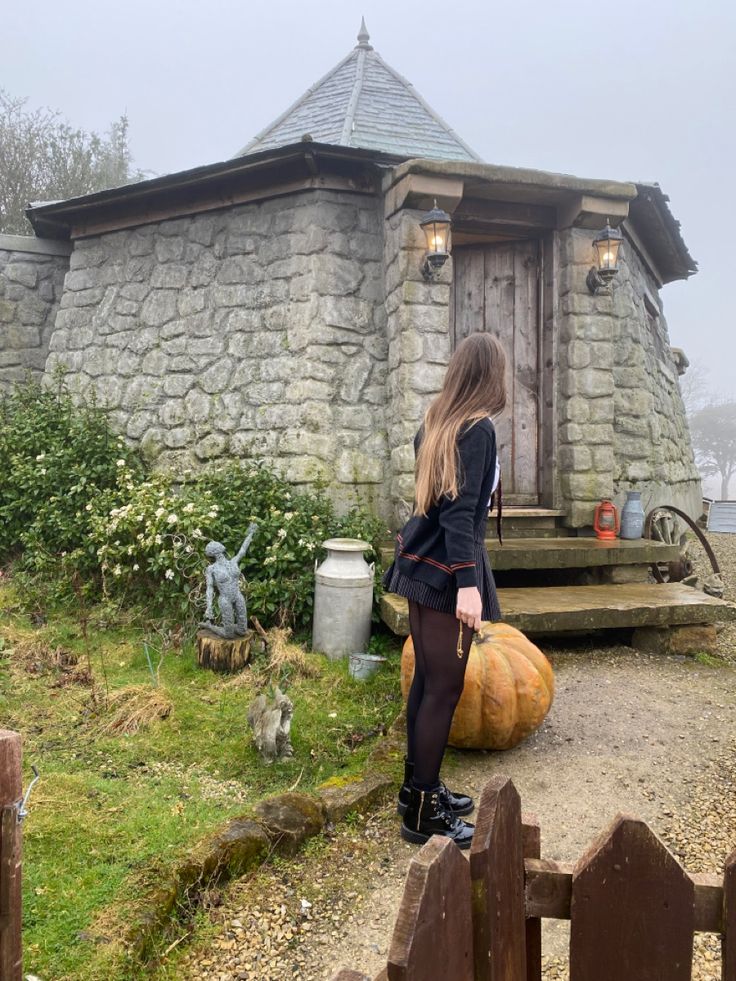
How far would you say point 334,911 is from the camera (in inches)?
88.6

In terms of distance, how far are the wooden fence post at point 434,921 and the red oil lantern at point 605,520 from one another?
207 inches

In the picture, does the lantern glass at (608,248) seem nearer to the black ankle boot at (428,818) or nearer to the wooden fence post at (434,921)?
the black ankle boot at (428,818)

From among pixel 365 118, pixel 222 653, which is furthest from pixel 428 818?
pixel 365 118

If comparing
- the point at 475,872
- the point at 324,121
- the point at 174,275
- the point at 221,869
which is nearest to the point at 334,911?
the point at 221,869

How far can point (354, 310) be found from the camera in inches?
234

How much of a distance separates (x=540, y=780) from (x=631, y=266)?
599cm

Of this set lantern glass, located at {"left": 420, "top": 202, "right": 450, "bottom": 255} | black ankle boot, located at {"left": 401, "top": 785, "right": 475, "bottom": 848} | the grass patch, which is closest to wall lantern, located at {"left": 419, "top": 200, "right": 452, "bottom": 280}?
lantern glass, located at {"left": 420, "top": 202, "right": 450, "bottom": 255}

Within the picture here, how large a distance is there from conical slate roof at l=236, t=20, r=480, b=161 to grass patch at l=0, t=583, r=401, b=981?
4338 millimetres

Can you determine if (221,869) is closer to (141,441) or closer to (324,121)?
(141,441)

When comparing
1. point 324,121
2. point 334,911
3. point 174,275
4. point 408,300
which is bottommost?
point 334,911

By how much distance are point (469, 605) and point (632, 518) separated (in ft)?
13.5

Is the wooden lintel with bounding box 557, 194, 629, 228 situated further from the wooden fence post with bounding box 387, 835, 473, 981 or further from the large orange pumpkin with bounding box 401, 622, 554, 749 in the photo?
the wooden fence post with bounding box 387, 835, 473, 981

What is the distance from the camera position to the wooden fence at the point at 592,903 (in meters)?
1.11

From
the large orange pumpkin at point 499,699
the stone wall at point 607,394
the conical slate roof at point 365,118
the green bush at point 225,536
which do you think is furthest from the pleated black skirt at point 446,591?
the conical slate roof at point 365,118
